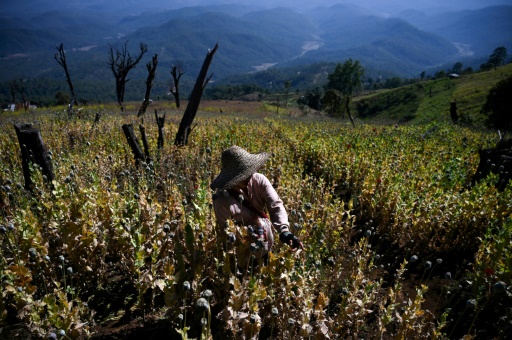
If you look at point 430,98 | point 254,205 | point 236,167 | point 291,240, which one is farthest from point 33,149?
point 430,98

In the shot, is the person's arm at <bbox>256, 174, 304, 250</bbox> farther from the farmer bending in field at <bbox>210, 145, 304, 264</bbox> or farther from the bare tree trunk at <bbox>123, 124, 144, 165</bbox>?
the bare tree trunk at <bbox>123, 124, 144, 165</bbox>

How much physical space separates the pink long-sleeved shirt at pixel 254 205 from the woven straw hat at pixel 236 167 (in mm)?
116

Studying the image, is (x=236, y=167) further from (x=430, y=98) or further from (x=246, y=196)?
(x=430, y=98)

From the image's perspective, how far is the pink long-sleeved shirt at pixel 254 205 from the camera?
333cm

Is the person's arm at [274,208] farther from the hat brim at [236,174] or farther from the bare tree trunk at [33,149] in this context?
the bare tree trunk at [33,149]

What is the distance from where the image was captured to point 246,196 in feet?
11.7

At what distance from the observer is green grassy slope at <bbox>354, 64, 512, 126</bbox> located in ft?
169

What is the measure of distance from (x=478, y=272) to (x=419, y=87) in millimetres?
90713

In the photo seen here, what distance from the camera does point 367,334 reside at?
128 inches

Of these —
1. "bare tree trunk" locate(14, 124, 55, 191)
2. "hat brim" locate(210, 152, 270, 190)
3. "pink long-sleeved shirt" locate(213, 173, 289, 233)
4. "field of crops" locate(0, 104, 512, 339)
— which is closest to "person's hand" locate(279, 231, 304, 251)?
"field of crops" locate(0, 104, 512, 339)

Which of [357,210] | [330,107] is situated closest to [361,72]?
[330,107]

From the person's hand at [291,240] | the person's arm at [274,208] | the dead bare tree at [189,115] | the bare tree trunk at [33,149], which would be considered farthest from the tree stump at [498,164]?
the bare tree trunk at [33,149]

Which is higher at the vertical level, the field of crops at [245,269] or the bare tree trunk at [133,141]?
the bare tree trunk at [133,141]

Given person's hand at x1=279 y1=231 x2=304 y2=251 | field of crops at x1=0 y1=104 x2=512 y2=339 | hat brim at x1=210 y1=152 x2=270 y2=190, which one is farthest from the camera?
hat brim at x1=210 y1=152 x2=270 y2=190
